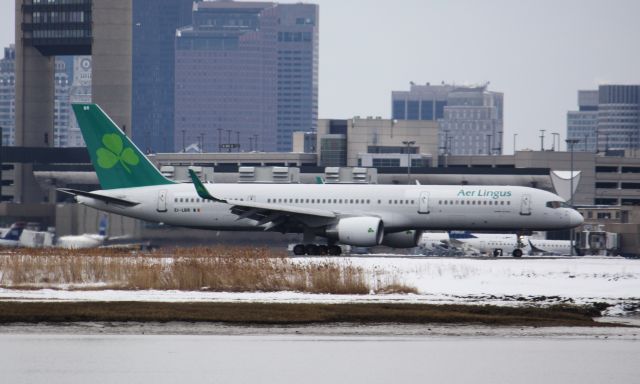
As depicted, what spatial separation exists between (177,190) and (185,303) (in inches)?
1075

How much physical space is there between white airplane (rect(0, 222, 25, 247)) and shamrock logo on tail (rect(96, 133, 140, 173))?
24.0 meters

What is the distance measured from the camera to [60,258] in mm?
50312

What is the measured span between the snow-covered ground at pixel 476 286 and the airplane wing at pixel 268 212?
678 cm

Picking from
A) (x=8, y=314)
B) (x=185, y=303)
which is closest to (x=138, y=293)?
(x=185, y=303)

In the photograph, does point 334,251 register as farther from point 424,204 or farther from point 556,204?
point 556,204

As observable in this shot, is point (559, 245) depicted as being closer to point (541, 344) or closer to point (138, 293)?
point (138, 293)

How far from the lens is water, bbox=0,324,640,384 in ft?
94.4

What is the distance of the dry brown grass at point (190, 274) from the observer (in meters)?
47.2

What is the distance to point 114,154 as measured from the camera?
224 feet

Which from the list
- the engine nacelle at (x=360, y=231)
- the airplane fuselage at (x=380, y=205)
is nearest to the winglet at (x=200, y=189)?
the airplane fuselage at (x=380, y=205)

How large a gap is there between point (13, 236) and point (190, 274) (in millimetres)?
47312

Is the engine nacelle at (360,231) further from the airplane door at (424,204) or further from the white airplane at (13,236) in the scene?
the white airplane at (13,236)

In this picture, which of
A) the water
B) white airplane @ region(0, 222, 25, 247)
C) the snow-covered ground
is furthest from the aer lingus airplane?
the water

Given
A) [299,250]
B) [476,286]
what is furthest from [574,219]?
[476,286]
